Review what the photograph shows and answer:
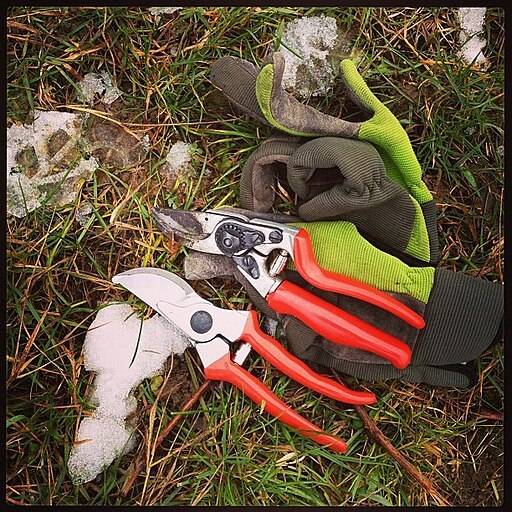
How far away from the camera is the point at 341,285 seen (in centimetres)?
133

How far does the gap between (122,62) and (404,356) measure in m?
0.77

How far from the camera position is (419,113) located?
1.47 metres

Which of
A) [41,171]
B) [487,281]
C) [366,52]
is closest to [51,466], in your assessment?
[41,171]

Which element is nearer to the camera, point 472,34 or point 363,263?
point 363,263

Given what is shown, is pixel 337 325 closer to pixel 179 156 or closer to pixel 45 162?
pixel 179 156

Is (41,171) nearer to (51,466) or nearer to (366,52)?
(51,466)

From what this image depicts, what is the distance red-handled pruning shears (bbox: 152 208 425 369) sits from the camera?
4.36 ft

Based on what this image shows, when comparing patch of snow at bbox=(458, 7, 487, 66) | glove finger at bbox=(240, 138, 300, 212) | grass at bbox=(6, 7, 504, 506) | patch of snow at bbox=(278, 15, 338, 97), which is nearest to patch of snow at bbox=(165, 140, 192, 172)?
grass at bbox=(6, 7, 504, 506)

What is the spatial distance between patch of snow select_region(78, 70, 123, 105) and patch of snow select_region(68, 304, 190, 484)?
→ 1.34ft

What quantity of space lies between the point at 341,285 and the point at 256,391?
255mm

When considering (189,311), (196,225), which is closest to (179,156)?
(196,225)

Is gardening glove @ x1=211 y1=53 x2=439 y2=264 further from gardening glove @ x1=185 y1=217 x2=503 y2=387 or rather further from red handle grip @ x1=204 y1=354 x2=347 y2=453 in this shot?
red handle grip @ x1=204 y1=354 x2=347 y2=453

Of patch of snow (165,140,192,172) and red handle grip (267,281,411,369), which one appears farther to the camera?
patch of snow (165,140,192,172)

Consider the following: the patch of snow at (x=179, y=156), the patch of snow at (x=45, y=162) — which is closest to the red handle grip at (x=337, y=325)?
the patch of snow at (x=179, y=156)
